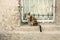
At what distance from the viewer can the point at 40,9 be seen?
2623mm

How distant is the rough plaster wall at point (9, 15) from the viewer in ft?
8.29

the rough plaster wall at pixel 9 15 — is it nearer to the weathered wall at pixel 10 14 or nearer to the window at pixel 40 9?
the weathered wall at pixel 10 14

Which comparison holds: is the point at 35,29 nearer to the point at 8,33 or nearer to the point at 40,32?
the point at 40,32

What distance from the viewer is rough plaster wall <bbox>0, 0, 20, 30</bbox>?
2.53 m

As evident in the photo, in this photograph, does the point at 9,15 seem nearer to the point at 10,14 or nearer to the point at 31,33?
the point at 10,14

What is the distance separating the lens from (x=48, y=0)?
103 inches

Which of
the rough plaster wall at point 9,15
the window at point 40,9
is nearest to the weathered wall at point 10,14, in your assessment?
the rough plaster wall at point 9,15

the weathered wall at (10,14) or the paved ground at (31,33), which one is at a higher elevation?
the weathered wall at (10,14)

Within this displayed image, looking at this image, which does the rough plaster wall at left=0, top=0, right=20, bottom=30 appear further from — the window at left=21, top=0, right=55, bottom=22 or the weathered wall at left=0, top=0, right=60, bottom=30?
the window at left=21, top=0, right=55, bottom=22

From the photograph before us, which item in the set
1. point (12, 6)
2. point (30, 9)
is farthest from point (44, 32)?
point (12, 6)

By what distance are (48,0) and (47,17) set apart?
27 cm

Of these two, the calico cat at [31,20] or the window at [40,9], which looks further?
the window at [40,9]

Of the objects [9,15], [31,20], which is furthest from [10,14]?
[31,20]

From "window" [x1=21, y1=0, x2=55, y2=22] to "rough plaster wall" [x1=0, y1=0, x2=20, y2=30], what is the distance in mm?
131
